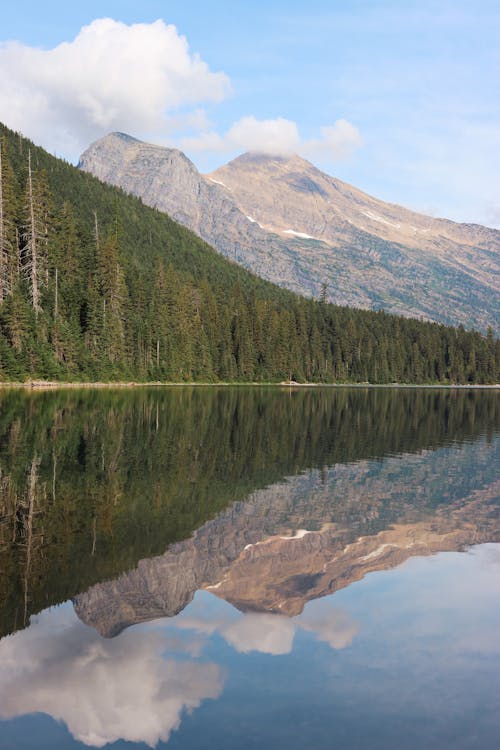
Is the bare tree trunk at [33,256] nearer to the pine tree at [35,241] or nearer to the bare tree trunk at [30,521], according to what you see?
the pine tree at [35,241]

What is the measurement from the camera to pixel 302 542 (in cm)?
2083

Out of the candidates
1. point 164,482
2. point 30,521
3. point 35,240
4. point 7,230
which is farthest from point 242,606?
point 35,240

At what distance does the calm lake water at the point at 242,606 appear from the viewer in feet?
33.4

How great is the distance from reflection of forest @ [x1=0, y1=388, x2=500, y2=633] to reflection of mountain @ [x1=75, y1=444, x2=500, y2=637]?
0.60ft

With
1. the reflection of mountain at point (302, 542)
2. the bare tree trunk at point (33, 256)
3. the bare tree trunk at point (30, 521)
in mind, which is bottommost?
the reflection of mountain at point (302, 542)

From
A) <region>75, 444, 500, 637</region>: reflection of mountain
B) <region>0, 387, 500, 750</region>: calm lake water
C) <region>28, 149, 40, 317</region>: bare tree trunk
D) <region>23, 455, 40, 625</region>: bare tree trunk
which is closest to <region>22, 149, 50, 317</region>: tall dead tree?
<region>28, 149, 40, 317</region>: bare tree trunk

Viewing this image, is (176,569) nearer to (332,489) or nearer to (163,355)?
(332,489)

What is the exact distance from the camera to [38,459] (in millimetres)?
31141

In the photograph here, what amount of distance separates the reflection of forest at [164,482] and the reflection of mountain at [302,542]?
0.18 m

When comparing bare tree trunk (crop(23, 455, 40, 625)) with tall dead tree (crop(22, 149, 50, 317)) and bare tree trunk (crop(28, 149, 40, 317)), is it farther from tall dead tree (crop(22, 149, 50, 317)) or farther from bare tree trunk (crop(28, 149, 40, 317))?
tall dead tree (crop(22, 149, 50, 317))

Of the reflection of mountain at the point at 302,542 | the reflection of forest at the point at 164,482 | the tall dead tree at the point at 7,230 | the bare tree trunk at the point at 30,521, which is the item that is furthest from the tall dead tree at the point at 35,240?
the reflection of mountain at the point at 302,542

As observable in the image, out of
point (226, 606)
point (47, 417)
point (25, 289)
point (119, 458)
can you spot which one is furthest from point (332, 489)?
point (25, 289)

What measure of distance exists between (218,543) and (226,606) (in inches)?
195

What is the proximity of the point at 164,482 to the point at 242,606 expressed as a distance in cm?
1362
